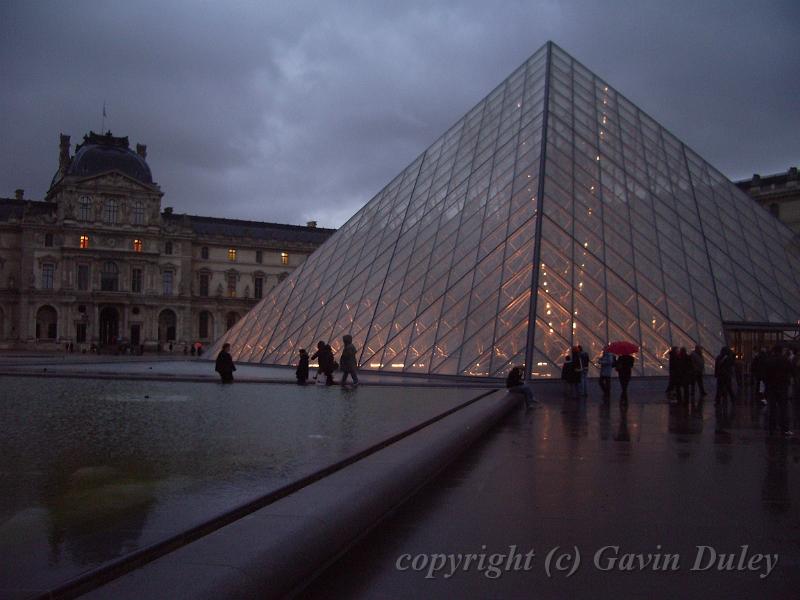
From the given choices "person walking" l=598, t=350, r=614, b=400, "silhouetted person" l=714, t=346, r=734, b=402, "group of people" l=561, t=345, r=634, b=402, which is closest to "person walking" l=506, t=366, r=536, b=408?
"group of people" l=561, t=345, r=634, b=402

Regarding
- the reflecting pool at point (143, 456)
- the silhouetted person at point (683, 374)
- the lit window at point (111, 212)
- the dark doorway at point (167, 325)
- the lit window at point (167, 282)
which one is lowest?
the reflecting pool at point (143, 456)

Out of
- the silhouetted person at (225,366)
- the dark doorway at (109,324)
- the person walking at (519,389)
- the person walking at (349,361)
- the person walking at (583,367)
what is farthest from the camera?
the dark doorway at (109,324)

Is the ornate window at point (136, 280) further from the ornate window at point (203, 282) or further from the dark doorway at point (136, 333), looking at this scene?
the ornate window at point (203, 282)

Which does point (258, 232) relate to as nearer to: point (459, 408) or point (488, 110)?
point (488, 110)

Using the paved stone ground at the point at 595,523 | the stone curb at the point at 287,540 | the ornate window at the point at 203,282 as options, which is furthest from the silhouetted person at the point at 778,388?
the ornate window at the point at 203,282

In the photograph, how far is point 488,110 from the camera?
3158 cm

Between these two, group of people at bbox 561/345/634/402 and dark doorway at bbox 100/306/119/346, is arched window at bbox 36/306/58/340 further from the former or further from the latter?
group of people at bbox 561/345/634/402

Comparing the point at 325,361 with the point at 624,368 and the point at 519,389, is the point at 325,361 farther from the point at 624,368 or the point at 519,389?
the point at 624,368

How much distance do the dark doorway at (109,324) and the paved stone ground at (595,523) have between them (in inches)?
3118

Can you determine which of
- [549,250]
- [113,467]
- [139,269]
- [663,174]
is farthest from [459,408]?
[139,269]

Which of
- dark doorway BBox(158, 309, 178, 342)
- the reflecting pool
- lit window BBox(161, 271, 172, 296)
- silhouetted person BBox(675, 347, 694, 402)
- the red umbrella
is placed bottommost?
the reflecting pool

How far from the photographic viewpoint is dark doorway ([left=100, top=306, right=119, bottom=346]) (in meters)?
82.2

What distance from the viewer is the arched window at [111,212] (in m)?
80.8

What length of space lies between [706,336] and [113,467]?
17.2m
